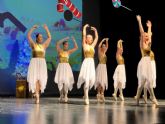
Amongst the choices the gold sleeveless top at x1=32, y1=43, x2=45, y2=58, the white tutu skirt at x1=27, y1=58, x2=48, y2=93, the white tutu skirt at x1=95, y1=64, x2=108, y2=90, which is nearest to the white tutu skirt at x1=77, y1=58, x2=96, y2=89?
the white tutu skirt at x1=27, y1=58, x2=48, y2=93

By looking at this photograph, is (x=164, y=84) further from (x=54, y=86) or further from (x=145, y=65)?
(x=145, y=65)

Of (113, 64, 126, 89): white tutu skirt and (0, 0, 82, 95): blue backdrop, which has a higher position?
(0, 0, 82, 95): blue backdrop

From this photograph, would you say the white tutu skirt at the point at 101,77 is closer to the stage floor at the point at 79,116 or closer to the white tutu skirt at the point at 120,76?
the white tutu skirt at the point at 120,76

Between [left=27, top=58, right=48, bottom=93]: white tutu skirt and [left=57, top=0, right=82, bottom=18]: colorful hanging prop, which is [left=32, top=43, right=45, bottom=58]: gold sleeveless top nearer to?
[left=27, top=58, right=48, bottom=93]: white tutu skirt

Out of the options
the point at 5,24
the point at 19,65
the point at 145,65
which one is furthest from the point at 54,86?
the point at 145,65

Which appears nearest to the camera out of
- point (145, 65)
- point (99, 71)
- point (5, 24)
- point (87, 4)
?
point (145, 65)

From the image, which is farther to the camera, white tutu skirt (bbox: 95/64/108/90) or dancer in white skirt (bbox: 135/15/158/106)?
white tutu skirt (bbox: 95/64/108/90)

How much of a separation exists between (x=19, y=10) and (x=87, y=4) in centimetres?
228

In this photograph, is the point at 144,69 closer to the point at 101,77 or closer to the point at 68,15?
the point at 101,77

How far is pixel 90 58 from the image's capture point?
28.7ft

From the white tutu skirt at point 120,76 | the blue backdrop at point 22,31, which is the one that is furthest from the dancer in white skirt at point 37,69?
the blue backdrop at point 22,31

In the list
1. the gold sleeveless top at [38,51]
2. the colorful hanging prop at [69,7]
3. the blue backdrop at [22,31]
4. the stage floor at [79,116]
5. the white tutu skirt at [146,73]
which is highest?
the colorful hanging prop at [69,7]

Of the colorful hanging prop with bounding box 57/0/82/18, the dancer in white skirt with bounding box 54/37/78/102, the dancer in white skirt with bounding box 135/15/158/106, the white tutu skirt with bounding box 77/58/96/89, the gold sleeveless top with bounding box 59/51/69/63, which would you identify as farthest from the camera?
the colorful hanging prop with bounding box 57/0/82/18

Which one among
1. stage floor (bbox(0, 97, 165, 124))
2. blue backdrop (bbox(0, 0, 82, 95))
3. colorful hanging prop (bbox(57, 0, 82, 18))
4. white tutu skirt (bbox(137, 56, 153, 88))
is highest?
colorful hanging prop (bbox(57, 0, 82, 18))
